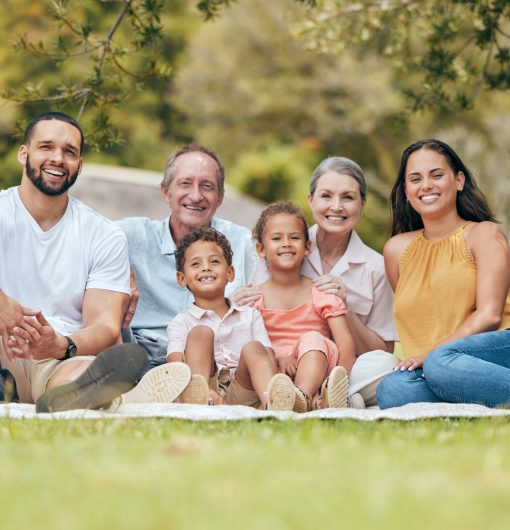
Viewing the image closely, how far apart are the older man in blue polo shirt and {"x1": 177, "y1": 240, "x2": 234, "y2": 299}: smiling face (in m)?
0.50

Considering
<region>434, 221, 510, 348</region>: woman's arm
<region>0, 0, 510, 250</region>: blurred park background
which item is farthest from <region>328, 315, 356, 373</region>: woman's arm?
<region>0, 0, 510, 250</region>: blurred park background

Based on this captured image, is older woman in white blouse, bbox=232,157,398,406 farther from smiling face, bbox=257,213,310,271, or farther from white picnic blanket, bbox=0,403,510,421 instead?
white picnic blanket, bbox=0,403,510,421

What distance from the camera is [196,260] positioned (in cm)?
626

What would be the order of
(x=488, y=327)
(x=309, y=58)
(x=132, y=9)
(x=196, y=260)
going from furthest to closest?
(x=309, y=58) → (x=132, y=9) → (x=196, y=260) → (x=488, y=327)

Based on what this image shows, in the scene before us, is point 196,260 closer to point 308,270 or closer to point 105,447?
point 308,270

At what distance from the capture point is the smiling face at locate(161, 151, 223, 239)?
682 centimetres

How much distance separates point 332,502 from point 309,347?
10.1 ft

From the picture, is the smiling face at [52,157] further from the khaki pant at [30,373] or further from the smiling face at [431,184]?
the smiling face at [431,184]

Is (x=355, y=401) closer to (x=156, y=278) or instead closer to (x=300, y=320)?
(x=300, y=320)

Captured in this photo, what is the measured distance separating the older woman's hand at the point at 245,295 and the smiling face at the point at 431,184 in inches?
41.6

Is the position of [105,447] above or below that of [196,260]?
below

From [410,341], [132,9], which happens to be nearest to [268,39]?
[132,9]

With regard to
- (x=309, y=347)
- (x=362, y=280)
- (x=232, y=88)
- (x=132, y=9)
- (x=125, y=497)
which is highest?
Result: (x=232, y=88)

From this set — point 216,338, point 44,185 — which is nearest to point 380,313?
point 216,338
